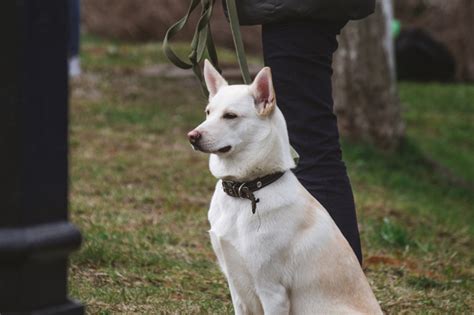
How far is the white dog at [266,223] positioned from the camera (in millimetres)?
2957

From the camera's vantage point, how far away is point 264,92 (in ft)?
9.95

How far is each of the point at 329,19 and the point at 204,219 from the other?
2425 mm

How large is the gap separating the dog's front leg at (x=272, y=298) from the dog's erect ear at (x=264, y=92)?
0.51 m

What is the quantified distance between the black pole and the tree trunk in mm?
6862

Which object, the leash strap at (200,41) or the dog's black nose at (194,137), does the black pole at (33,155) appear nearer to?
the dog's black nose at (194,137)

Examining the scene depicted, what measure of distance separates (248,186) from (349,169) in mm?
5051

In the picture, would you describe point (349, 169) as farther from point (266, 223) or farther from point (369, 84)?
point (266, 223)

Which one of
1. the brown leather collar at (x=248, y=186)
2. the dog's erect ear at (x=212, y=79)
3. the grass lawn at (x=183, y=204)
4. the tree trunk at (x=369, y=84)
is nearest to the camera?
the brown leather collar at (x=248, y=186)

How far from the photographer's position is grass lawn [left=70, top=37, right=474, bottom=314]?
427 centimetres

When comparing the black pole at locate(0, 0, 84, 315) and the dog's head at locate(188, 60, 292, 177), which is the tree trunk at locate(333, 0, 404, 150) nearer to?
the dog's head at locate(188, 60, 292, 177)

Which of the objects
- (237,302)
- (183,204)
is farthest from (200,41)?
(183,204)

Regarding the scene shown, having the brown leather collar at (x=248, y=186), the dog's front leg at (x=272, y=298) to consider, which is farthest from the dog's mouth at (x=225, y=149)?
the dog's front leg at (x=272, y=298)

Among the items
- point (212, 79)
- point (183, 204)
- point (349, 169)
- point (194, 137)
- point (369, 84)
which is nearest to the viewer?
point (194, 137)

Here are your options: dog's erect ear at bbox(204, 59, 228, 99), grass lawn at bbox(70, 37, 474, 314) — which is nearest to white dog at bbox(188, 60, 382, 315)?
dog's erect ear at bbox(204, 59, 228, 99)
